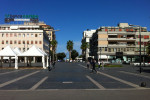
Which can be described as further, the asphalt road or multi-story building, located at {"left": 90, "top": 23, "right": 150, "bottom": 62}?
multi-story building, located at {"left": 90, "top": 23, "right": 150, "bottom": 62}

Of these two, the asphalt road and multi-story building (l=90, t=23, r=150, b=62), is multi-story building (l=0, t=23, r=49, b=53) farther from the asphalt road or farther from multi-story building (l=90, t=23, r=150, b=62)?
the asphalt road

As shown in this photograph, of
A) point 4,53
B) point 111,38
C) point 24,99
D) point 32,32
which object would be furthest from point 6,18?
point 24,99

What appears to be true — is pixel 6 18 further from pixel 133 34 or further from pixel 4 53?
pixel 4 53

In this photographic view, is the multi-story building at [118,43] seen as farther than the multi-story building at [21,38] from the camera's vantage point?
No

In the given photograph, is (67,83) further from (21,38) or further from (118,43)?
(21,38)

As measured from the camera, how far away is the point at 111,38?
277ft

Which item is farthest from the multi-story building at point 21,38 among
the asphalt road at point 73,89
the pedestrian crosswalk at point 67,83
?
the asphalt road at point 73,89

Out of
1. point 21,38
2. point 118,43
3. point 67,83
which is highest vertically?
point 21,38

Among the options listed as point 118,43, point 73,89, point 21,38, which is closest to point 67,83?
point 73,89

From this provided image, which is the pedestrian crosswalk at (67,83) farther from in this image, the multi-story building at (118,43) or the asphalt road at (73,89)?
the multi-story building at (118,43)

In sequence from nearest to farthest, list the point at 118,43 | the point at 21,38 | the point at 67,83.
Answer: the point at 67,83
the point at 118,43
the point at 21,38

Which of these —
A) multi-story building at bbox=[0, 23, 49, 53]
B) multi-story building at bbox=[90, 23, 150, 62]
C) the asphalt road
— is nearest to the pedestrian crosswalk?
the asphalt road

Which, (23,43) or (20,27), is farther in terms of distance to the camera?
(20,27)

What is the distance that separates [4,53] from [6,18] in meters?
64.3
